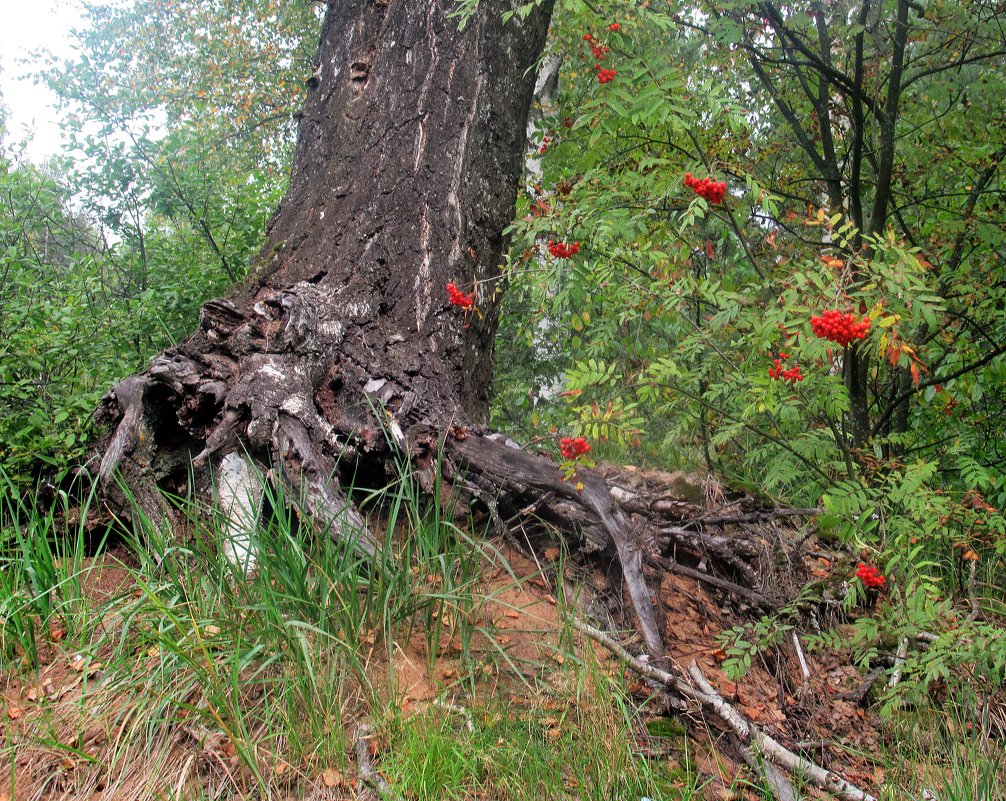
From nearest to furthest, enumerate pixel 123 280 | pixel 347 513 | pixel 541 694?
pixel 541 694, pixel 347 513, pixel 123 280

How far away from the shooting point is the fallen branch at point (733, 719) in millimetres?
2191

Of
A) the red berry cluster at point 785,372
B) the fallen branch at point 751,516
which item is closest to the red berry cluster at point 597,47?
the red berry cluster at point 785,372

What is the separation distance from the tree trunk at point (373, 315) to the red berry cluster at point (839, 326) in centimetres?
109

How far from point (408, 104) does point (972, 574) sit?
11.4 feet

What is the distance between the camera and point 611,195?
3.19 meters

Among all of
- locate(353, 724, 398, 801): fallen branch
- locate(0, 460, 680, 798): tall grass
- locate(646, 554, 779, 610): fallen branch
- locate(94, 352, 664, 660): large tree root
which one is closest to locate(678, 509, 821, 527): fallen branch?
locate(646, 554, 779, 610): fallen branch

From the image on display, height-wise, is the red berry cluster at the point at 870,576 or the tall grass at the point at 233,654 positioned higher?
the red berry cluster at the point at 870,576

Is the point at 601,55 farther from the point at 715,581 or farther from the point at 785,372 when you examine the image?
the point at 715,581

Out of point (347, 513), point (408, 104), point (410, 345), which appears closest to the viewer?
point (347, 513)

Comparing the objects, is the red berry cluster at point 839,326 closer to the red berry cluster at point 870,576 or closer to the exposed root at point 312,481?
the red berry cluster at point 870,576

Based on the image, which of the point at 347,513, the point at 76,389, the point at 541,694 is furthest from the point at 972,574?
the point at 76,389

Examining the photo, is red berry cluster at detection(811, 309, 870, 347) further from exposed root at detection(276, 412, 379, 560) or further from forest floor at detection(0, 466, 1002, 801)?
exposed root at detection(276, 412, 379, 560)

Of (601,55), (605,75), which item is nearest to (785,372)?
(605,75)

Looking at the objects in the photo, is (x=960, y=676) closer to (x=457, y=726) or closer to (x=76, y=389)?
(x=457, y=726)
